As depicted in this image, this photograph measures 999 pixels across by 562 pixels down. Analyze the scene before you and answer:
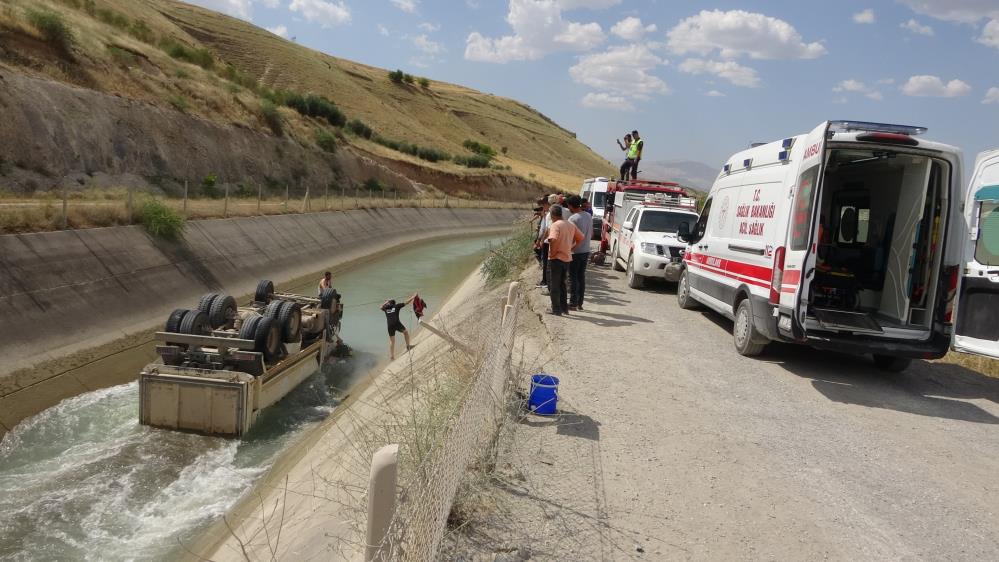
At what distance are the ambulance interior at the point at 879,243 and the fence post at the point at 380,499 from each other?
6870mm

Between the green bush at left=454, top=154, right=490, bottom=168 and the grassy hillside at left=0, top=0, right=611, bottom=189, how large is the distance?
1.23 meters

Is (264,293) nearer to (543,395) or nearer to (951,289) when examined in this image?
(543,395)

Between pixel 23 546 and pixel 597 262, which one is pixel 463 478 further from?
pixel 597 262

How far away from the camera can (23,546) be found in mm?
7090

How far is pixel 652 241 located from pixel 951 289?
743cm

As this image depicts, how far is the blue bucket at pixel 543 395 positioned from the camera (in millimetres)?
6281

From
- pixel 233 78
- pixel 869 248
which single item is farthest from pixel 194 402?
pixel 233 78

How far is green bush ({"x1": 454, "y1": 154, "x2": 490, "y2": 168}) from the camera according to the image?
79.2m

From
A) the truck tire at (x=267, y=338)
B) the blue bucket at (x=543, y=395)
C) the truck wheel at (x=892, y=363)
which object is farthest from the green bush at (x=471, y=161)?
the blue bucket at (x=543, y=395)

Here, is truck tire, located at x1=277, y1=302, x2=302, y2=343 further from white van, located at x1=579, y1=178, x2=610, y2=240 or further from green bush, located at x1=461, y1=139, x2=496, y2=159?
green bush, located at x1=461, y1=139, x2=496, y2=159

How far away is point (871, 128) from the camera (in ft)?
25.0

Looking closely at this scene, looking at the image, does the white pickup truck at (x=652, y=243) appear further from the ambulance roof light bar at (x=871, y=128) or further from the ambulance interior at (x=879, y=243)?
the ambulance roof light bar at (x=871, y=128)

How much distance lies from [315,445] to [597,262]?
38.8ft

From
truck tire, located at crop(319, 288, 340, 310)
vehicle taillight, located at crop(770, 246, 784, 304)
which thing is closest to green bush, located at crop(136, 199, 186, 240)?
truck tire, located at crop(319, 288, 340, 310)
